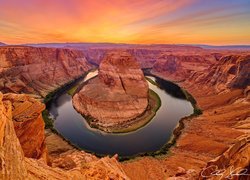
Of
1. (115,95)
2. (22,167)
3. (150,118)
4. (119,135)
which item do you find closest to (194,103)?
(150,118)

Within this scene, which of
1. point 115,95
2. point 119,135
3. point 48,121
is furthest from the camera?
point 115,95

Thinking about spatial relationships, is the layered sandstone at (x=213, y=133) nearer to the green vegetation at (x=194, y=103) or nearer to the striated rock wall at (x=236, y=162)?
the striated rock wall at (x=236, y=162)

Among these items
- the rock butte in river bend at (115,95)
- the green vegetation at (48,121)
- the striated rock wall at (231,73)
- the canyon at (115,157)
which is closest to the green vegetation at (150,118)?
the green vegetation at (48,121)

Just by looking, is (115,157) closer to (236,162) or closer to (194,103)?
(236,162)

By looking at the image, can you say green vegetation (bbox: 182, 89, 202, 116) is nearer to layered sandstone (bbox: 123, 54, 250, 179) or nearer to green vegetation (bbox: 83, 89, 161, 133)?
layered sandstone (bbox: 123, 54, 250, 179)

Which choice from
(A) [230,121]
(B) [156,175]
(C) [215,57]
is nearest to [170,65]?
(C) [215,57]

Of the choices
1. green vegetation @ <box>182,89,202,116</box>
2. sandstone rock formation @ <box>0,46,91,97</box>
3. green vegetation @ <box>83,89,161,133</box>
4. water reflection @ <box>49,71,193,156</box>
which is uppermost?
sandstone rock formation @ <box>0,46,91,97</box>

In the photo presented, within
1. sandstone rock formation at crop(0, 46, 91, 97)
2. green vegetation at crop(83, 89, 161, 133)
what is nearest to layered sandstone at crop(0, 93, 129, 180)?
green vegetation at crop(83, 89, 161, 133)
